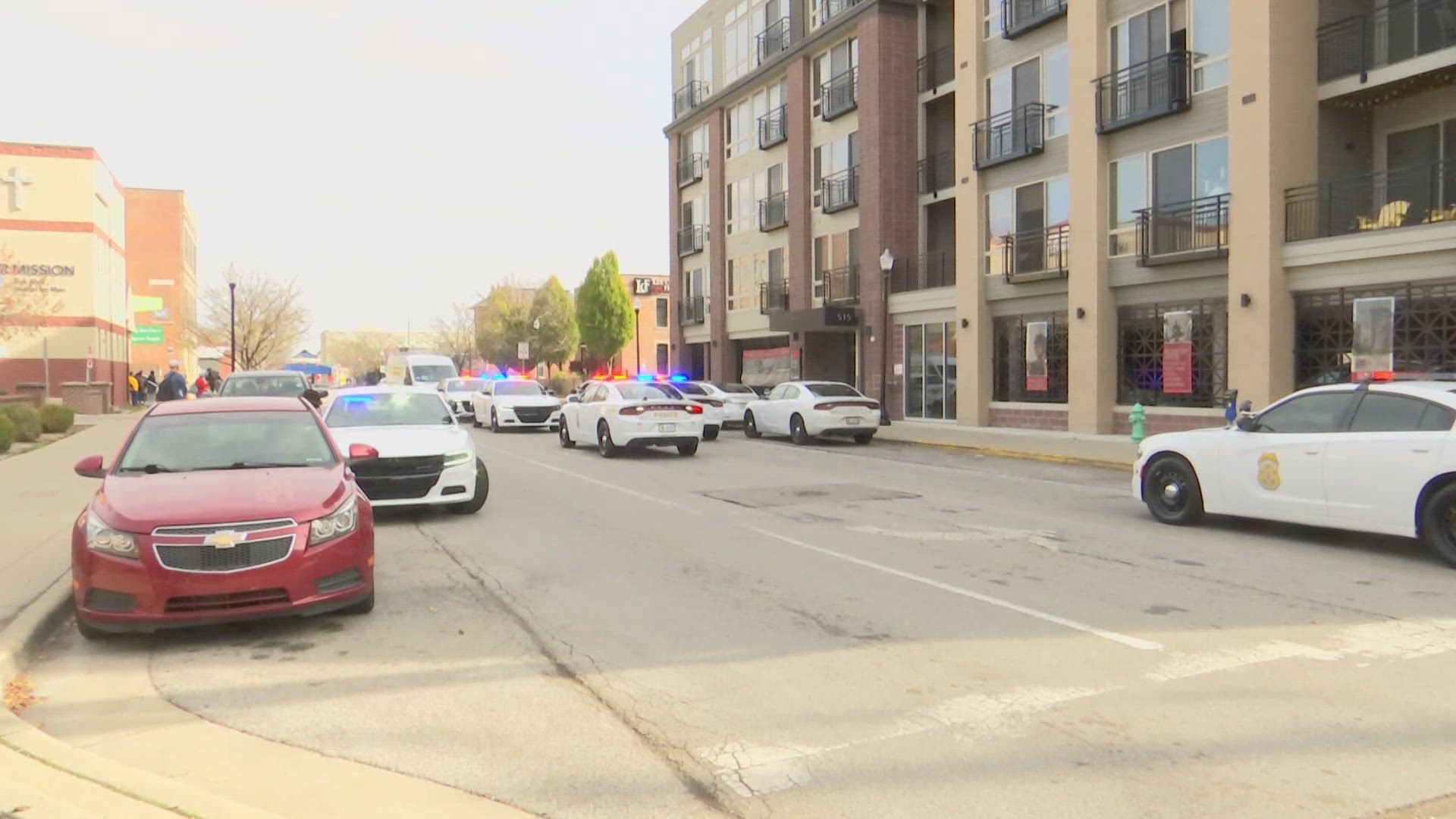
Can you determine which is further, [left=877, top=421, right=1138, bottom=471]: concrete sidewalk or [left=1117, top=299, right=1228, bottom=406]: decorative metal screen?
[left=1117, top=299, right=1228, bottom=406]: decorative metal screen

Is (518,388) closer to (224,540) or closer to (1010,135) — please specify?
(1010,135)

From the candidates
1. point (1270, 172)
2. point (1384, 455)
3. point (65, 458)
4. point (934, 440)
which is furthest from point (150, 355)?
point (1384, 455)

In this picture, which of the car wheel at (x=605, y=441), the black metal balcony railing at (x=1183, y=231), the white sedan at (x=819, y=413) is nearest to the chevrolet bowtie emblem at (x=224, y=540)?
the car wheel at (x=605, y=441)

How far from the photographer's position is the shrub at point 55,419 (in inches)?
960

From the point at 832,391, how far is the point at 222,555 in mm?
18050

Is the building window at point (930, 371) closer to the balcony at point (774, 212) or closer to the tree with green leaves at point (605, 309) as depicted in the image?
the balcony at point (774, 212)

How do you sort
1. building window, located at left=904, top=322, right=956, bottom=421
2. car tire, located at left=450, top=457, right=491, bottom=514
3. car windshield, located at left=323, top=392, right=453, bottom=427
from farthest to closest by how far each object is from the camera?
building window, located at left=904, top=322, right=956, bottom=421, car windshield, located at left=323, top=392, right=453, bottom=427, car tire, located at left=450, top=457, right=491, bottom=514

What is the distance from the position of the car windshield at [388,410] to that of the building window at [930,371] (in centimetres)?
1801

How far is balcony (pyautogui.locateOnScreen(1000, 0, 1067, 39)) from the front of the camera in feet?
77.2

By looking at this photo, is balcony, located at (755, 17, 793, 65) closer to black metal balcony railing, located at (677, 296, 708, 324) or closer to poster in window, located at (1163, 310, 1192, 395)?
black metal balcony railing, located at (677, 296, 708, 324)

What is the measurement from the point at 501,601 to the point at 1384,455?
24.5ft

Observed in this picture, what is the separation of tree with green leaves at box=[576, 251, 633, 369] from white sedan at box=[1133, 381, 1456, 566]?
189 feet

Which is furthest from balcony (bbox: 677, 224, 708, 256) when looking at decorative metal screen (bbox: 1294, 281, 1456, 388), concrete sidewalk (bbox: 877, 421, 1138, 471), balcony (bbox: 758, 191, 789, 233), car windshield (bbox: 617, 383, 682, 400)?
decorative metal screen (bbox: 1294, 281, 1456, 388)

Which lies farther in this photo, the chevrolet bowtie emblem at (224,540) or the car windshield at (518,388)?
the car windshield at (518,388)
